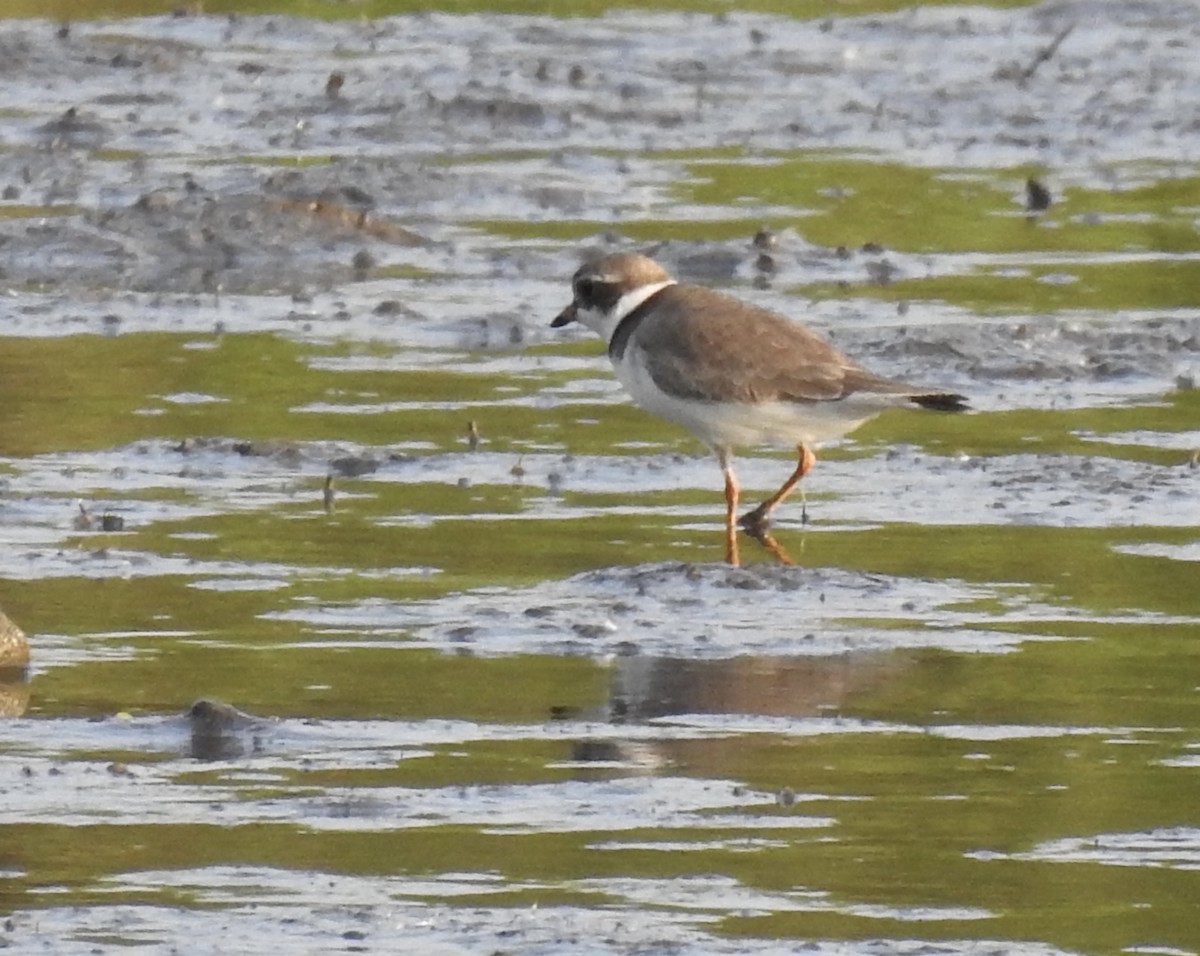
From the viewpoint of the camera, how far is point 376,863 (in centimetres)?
602

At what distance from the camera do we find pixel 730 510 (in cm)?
921

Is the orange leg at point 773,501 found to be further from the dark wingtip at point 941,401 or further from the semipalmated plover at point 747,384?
the dark wingtip at point 941,401

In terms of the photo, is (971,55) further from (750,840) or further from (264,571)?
(750,840)

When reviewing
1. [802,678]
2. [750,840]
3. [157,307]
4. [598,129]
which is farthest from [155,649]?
[598,129]

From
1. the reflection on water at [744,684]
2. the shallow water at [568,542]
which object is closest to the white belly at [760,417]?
the shallow water at [568,542]

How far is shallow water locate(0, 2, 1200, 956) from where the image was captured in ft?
19.6

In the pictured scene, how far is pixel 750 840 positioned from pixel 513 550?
110 inches

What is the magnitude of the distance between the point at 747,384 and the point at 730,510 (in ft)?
1.28

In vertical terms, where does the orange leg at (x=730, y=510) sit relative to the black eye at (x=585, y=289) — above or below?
below

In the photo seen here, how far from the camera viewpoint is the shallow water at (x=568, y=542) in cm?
599

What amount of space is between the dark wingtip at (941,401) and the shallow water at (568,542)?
334 mm

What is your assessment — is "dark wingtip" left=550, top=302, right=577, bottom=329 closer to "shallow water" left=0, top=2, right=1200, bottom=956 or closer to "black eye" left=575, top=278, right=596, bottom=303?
Result: "black eye" left=575, top=278, right=596, bottom=303

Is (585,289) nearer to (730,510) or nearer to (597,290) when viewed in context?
(597,290)

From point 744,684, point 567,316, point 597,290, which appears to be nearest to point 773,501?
point 597,290
